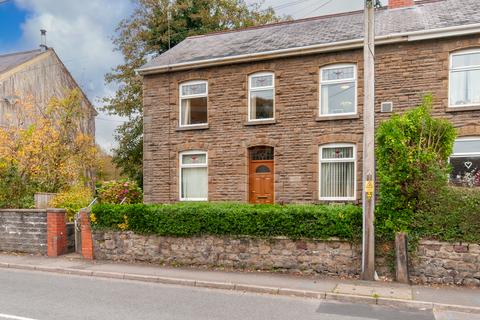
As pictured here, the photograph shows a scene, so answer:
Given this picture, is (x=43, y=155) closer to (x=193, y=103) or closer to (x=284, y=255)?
(x=193, y=103)

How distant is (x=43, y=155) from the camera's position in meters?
17.0

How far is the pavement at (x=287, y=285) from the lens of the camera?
25.8ft

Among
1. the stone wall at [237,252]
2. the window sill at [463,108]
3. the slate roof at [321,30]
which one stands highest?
the slate roof at [321,30]

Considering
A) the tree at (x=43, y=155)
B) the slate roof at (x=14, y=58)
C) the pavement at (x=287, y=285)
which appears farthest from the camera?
the slate roof at (x=14, y=58)

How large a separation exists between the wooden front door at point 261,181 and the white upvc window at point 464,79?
260 inches

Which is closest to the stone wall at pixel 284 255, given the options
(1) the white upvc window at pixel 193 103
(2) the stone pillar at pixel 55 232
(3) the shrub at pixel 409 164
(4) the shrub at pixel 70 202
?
(3) the shrub at pixel 409 164

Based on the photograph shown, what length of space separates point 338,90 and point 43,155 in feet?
39.3

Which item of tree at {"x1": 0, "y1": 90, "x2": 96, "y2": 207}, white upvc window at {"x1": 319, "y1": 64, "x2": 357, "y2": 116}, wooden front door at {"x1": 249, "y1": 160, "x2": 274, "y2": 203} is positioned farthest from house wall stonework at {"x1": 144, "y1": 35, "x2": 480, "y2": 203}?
tree at {"x1": 0, "y1": 90, "x2": 96, "y2": 207}

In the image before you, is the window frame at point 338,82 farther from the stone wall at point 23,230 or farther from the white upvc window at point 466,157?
the stone wall at point 23,230

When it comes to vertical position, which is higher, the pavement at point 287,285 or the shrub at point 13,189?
the shrub at point 13,189

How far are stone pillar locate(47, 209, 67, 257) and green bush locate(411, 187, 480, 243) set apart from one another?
397 inches

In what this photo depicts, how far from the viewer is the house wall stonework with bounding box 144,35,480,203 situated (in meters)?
13.6

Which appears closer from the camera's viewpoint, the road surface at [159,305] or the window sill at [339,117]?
the road surface at [159,305]

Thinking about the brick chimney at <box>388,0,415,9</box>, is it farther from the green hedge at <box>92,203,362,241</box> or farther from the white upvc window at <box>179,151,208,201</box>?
the green hedge at <box>92,203,362,241</box>
